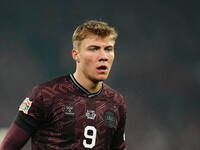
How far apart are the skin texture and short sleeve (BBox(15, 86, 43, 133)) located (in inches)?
18.0

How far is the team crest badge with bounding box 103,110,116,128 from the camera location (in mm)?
3459

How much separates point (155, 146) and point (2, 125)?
15.3 feet

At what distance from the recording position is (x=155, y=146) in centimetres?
1150

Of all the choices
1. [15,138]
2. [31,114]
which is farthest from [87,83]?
[15,138]

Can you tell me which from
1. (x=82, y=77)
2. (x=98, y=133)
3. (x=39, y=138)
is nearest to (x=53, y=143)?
(x=39, y=138)

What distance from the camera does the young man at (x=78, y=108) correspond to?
10.6 ft

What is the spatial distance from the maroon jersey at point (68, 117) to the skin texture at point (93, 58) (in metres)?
0.15

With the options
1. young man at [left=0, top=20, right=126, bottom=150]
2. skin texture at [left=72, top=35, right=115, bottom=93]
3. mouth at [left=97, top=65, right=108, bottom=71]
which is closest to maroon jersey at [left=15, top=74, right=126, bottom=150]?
young man at [left=0, top=20, right=126, bottom=150]

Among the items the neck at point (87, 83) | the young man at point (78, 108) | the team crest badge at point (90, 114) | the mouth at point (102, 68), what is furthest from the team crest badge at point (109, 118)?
the mouth at point (102, 68)

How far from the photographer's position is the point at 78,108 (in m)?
3.39

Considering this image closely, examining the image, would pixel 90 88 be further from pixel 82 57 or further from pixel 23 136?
pixel 23 136

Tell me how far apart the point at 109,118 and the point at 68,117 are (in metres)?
0.41

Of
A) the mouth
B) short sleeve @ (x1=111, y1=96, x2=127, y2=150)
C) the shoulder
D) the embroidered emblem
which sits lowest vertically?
short sleeve @ (x1=111, y1=96, x2=127, y2=150)

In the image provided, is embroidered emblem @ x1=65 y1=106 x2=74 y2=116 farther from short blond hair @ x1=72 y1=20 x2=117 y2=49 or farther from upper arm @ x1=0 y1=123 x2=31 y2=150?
short blond hair @ x1=72 y1=20 x2=117 y2=49
